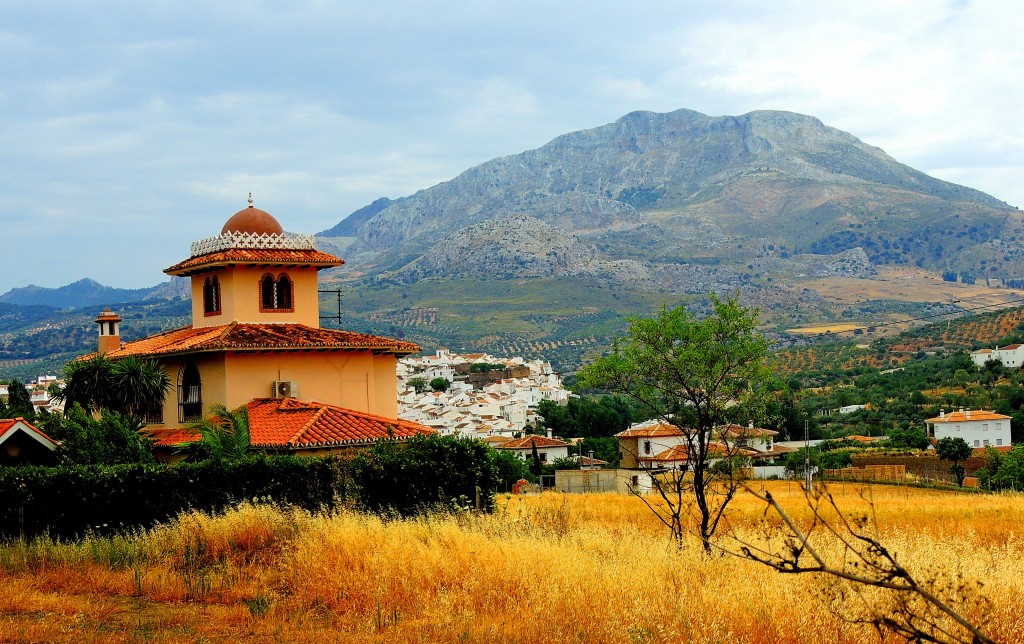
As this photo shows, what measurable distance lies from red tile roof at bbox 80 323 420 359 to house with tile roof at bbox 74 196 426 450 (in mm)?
25

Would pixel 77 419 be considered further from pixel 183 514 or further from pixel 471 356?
pixel 471 356

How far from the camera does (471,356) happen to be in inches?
6934

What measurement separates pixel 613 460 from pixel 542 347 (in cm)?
12085

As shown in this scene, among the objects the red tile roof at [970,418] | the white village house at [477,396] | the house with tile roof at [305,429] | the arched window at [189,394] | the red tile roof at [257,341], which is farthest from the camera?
the white village house at [477,396]

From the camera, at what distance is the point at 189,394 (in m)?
25.6

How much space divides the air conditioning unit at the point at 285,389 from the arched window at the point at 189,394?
1737 mm

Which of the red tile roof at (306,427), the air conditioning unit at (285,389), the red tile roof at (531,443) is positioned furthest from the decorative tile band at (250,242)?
the red tile roof at (531,443)

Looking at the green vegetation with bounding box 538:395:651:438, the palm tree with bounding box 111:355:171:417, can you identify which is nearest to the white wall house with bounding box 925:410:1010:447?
the green vegetation with bounding box 538:395:651:438

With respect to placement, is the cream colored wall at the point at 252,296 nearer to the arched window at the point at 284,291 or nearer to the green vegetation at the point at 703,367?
the arched window at the point at 284,291

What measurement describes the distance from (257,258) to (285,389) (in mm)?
3128

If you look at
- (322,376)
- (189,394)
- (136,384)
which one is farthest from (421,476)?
(189,394)

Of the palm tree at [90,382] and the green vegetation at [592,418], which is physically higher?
the palm tree at [90,382]

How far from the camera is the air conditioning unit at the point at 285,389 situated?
24891mm

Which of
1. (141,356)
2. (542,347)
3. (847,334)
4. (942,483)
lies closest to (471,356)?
(542,347)
